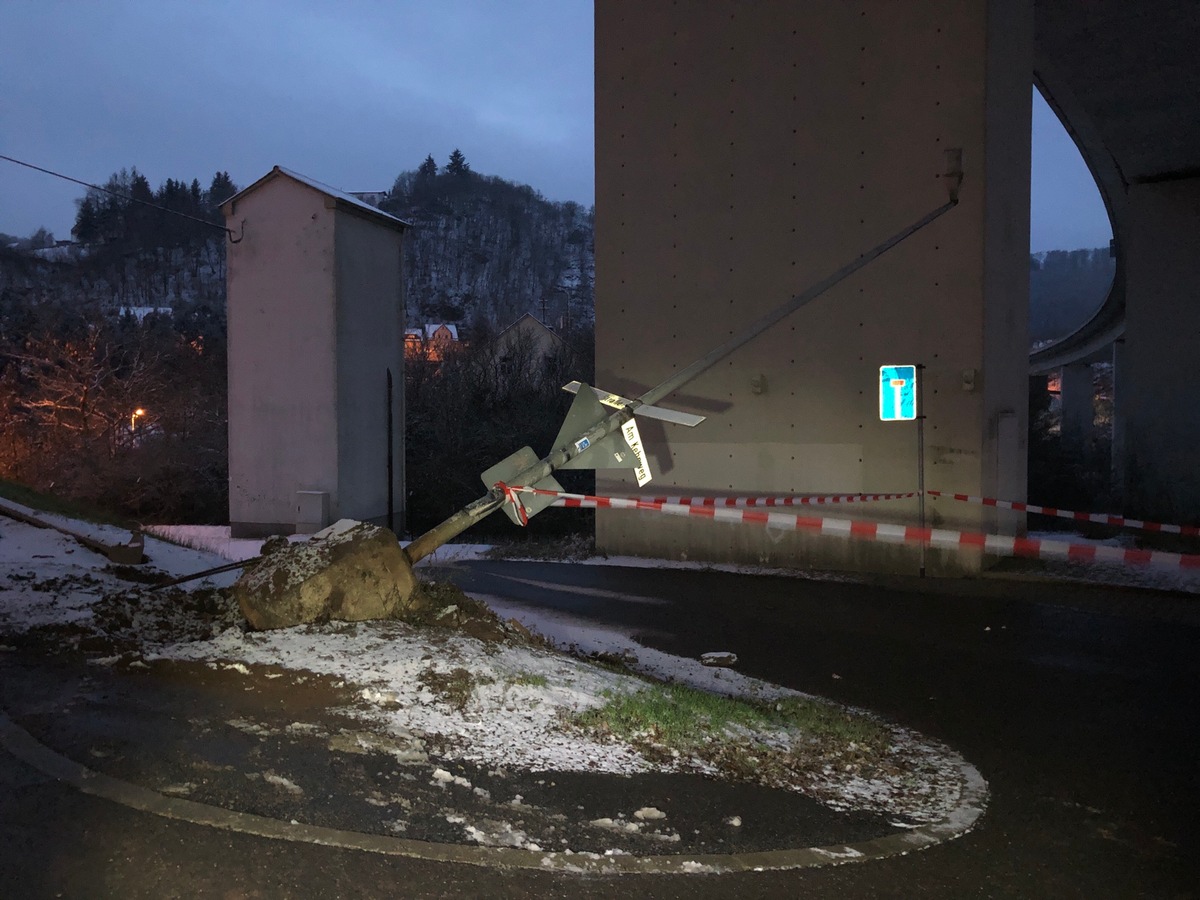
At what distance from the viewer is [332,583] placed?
662 cm

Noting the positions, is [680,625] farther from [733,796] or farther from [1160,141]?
[1160,141]

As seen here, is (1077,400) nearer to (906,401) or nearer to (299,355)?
(906,401)

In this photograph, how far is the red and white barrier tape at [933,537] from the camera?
712cm

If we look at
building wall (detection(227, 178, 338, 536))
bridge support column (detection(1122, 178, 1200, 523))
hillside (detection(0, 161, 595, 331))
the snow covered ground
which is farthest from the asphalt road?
hillside (detection(0, 161, 595, 331))

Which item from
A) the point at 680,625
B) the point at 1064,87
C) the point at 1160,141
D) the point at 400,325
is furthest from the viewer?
the point at 400,325

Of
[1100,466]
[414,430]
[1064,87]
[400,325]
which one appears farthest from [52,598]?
[1100,466]

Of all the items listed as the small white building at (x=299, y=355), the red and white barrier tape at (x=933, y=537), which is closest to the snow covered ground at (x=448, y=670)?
the red and white barrier tape at (x=933, y=537)

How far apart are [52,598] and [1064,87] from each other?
16103mm

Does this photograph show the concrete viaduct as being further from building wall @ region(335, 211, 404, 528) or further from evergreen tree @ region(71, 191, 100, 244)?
evergreen tree @ region(71, 191, 100, 244)

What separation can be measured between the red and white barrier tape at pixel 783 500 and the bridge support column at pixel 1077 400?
2885 centimetres

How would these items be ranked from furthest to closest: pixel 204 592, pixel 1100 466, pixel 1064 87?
1. pixel 1100 466
2. pixel 1064 87
3. pixel 204 592

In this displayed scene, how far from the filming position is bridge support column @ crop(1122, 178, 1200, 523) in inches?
701

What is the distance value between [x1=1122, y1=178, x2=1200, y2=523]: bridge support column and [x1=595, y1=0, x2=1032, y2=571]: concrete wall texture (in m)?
6.84

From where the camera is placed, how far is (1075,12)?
13.3 meters
